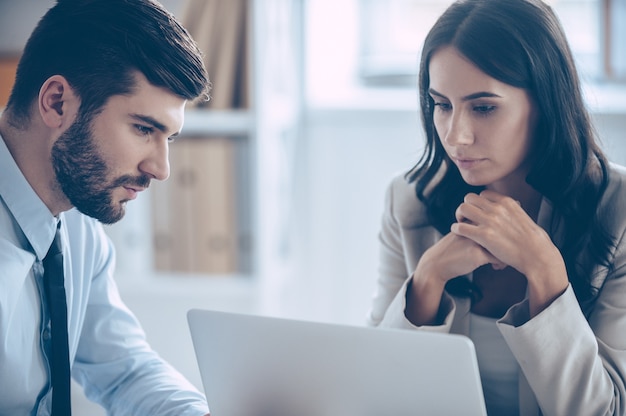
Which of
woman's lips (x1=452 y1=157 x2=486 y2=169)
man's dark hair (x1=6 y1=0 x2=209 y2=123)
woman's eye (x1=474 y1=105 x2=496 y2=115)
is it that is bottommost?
woman's lips (x1=452 y1=157 x2=486 y2=169)

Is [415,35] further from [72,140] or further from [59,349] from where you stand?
[59,349]

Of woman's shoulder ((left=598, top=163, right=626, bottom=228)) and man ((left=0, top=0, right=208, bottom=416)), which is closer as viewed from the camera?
man ((left=0, top=0, right=208, bottom=416))

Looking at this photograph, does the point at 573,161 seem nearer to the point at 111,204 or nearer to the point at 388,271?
the point at 388,271

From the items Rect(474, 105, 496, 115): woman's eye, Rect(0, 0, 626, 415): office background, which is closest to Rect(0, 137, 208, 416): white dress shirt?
Rect(474, 105, 496, 115): woman's eye

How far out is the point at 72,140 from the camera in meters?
1.18

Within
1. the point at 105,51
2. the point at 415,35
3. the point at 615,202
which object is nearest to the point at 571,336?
the point at 615,202

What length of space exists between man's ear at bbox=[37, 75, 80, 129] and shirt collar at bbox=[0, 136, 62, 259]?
0.09m

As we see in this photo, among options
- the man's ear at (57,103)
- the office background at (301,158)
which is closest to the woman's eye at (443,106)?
the man's ear at (57,103)

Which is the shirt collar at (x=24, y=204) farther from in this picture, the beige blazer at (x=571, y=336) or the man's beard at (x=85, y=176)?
the beige blazer at (x=571, y=336)

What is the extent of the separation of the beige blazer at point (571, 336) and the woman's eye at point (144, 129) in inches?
18.6

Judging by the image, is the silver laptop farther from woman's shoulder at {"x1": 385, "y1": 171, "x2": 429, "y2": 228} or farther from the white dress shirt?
woman's shoulder at {"x1": 385, "y1": 171, "x2": 429, "y2": 228}

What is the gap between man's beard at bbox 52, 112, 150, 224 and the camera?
1181 mm

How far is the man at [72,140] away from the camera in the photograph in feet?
3.80

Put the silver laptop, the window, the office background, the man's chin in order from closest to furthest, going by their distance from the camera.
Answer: the silver laptop < the man's chin < the office background < the window
